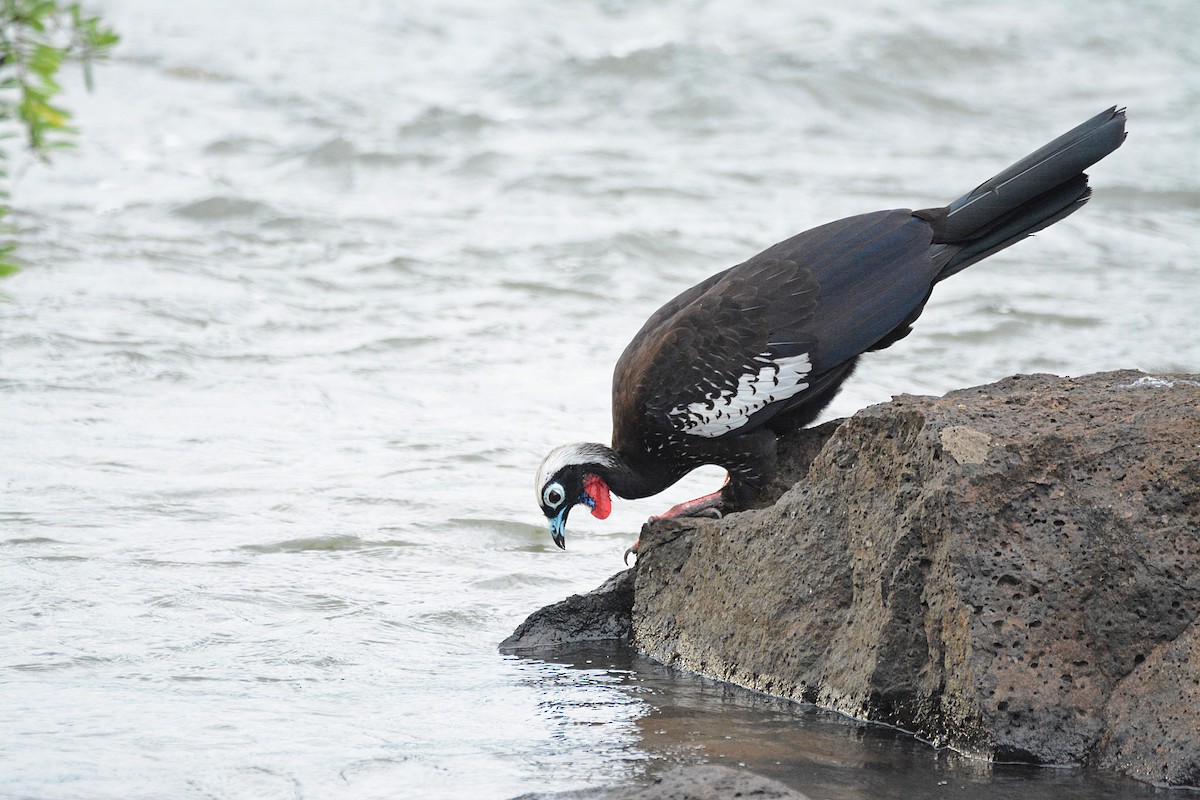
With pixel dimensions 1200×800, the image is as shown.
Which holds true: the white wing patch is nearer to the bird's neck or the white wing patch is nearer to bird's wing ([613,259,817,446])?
bird's wing ([613,259,817,446])

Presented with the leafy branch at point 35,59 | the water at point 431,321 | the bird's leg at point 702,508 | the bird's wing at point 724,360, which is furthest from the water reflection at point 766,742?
the leafy branch at point 35,59

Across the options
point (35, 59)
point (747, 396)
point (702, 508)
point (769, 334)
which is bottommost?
point (702, 508)

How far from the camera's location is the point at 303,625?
4.71 m

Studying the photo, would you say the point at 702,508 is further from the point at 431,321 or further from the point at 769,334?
the point at 431,321

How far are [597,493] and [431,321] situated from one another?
4.75 m

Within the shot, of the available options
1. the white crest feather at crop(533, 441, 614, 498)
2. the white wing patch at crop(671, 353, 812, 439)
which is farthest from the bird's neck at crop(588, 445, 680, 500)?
the white wing patch at crop(671, 353, 812, 439)

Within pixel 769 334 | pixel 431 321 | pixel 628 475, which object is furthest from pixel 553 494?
pixel 431 321

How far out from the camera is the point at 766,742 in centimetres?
351

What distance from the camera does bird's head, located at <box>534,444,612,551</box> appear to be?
497 centimetres

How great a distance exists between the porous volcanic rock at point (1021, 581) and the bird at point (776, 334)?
0.97 meters

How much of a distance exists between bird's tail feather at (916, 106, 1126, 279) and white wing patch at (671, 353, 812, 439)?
0.71 metres

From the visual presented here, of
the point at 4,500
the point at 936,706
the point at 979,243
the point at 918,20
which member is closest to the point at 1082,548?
the point at 936,706

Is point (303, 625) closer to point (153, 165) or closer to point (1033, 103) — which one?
point (153, 165)

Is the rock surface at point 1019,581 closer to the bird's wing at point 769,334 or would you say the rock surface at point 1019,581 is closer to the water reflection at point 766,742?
the water reflection at point 766,742
